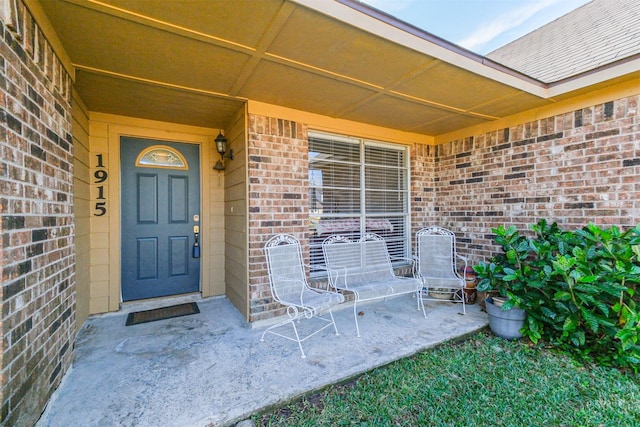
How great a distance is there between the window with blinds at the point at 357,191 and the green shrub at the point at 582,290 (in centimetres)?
157

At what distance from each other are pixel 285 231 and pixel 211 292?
1.57 metres

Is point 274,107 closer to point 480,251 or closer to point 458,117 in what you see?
point 458,117

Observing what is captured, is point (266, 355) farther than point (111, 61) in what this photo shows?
Yes

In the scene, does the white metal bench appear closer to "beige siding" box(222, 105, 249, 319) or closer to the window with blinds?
the window with blinds

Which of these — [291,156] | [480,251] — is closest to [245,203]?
[291,156]

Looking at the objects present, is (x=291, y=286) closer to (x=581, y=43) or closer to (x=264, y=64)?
(x=264, y=64)

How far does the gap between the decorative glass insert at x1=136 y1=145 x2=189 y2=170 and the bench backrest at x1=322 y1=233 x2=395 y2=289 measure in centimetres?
224

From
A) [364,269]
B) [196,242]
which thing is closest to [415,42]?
[364,269]

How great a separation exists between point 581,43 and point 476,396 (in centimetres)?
405

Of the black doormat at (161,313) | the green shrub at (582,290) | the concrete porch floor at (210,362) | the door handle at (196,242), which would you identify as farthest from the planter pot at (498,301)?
the door handle at (196,242)

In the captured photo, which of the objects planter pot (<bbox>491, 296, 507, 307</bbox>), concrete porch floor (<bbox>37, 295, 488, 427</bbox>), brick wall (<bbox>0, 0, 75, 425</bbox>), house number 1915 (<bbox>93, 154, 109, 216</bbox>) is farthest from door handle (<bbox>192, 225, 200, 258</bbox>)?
planter pot (<bbox>491, 296, 507, 307</bbox>)

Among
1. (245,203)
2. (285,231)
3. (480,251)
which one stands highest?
(245,203)

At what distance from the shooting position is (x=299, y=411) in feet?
6.04

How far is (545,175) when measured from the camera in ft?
10.6
